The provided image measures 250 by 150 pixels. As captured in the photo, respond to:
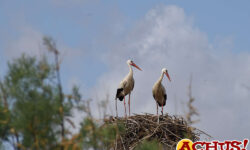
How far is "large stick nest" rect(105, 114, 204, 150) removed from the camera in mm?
9367

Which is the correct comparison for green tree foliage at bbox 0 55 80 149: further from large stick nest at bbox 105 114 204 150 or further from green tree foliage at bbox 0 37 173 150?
large stick nest at bbox 105 114 204 150

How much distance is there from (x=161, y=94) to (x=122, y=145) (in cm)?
338

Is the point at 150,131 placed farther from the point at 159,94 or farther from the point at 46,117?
the point at 46,117

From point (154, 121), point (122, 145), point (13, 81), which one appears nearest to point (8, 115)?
point (13, 81)

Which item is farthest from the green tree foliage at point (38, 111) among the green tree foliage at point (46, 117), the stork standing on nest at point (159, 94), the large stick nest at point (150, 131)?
the stork standing on nest at point (159, 94)

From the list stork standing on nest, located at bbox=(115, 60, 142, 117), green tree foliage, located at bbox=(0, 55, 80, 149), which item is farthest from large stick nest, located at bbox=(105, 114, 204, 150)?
green tree foliage, located at bbox=(0, 55, 80, 149)

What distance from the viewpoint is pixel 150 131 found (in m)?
9.59

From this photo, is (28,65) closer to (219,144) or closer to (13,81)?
(13,81)

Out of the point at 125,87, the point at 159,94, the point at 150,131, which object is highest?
the point at 125,87

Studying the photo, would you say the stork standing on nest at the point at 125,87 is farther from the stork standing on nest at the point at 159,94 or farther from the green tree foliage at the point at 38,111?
the green tree foliage at the point at 38,111

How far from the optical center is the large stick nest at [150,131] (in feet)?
30.7

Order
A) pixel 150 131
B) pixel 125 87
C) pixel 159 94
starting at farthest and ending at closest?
pixel 125 87
pixel 159 94
pixel 150 131

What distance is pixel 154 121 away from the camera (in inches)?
388

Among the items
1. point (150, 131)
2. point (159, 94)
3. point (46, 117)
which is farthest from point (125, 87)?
point (46, 117)
